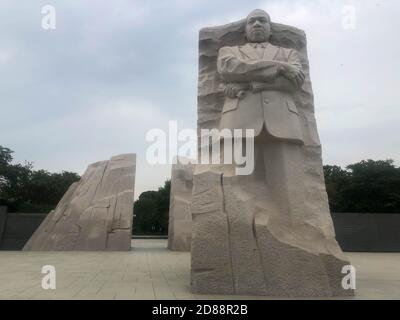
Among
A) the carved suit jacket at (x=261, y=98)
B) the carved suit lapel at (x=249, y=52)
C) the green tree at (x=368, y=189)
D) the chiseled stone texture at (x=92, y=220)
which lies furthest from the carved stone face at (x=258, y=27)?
the green tree at (x=368, y=189)

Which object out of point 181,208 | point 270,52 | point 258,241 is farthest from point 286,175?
point 181,208

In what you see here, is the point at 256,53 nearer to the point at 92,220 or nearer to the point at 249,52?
the point at 249,52

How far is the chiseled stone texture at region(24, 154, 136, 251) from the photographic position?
1411 cm

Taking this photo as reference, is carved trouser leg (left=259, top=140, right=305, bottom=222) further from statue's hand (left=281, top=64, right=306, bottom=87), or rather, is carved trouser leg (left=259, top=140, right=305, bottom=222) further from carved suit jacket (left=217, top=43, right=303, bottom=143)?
statue's hand (left=281, top=64, right=306, bottom=87)

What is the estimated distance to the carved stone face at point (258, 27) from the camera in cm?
664

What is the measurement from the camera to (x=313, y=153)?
6.34 m

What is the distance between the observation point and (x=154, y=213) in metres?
40.5

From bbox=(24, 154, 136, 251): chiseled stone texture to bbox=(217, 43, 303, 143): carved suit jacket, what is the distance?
9235 mm

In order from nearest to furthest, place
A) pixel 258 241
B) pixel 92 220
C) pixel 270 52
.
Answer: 1. pixel 258 241
2. pixel 270 52
3. pixel 92 220

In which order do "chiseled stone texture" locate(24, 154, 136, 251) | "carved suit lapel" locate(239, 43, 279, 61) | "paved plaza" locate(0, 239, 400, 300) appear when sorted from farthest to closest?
1. "chiseled stone texture" locate(24, 154, 136, 251)
2. "carved suit lapel" locate(239, 43, 279, 61)
3. "paved plaza" locate(0, 239, 400, 300)

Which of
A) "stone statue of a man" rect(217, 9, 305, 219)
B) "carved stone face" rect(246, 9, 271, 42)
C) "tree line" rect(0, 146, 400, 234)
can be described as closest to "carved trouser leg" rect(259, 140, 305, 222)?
"stone statue of a man" rect(217, 9, 305, 219)

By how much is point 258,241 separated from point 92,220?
9975 mm
